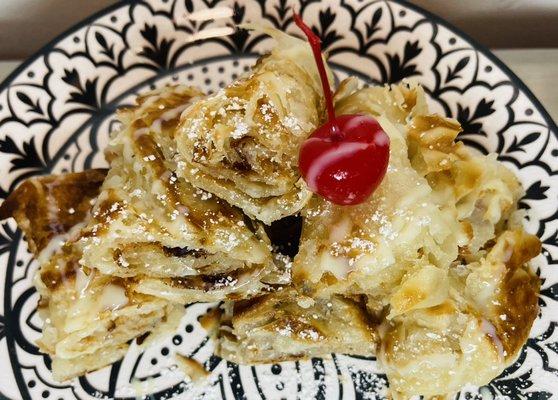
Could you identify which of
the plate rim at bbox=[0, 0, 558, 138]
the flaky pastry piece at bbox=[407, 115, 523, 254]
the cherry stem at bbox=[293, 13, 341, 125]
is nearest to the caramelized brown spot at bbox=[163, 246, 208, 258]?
the cherry stem at bbox=[293, 13, 341, 125]

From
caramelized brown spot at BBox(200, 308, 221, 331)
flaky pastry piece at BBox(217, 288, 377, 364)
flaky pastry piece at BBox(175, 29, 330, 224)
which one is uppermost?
flaky pastry piece at BBox(175, 29, 330, 224)

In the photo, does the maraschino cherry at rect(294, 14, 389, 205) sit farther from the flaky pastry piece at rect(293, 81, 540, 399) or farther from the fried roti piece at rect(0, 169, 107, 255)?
the fried roti piece at rect(0, 169, 107, 255)

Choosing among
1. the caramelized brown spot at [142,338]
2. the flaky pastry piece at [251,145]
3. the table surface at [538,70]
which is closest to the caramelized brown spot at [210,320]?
the caramelized brown spot at [142,338]

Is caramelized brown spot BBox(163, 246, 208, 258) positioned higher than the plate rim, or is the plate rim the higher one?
the plate rim

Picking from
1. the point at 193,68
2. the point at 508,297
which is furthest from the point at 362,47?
the point at 508,297

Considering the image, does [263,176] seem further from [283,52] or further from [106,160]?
[106,160]

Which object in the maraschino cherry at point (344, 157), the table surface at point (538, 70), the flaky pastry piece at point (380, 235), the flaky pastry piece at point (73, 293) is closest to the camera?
the maraschino cherry at point (344, 157)

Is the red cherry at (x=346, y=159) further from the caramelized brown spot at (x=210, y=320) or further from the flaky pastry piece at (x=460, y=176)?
the caramelized brown spot at (x=210, y=320)
